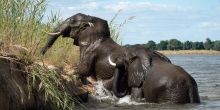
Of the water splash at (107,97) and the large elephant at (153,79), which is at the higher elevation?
the large elephant at (153,79)

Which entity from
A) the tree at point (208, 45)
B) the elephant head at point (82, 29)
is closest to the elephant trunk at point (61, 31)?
the elephant head at point (82, 29)

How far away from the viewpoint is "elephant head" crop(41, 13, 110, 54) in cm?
1180

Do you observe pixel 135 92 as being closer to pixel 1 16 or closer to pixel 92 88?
pixel 92 88

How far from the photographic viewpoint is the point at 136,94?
10492 mm

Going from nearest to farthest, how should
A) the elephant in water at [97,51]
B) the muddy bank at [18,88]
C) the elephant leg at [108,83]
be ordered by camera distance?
the muddy bank at [18,88]
the elephant in water at [97,51]
the elephant leg at [108,83]

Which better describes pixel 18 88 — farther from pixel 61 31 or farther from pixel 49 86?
pixel 61 31

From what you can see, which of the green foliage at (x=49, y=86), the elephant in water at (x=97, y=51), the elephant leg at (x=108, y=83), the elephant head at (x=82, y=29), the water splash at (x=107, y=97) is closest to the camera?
the green foliage at (x=49, y=86)

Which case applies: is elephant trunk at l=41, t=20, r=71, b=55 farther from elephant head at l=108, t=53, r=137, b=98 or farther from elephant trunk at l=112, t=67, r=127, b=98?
elephant trunk at l=112, t=67, r=127, b=98

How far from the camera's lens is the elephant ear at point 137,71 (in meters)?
10.5

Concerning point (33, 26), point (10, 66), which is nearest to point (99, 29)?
point (33, 26)

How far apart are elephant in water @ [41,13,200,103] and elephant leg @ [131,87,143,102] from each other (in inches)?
13.7

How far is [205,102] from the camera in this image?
10641 mm

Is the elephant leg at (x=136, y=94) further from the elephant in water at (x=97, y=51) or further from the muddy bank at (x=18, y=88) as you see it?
the muddy bank at (x=18, y=88)

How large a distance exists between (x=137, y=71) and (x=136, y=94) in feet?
1.45
